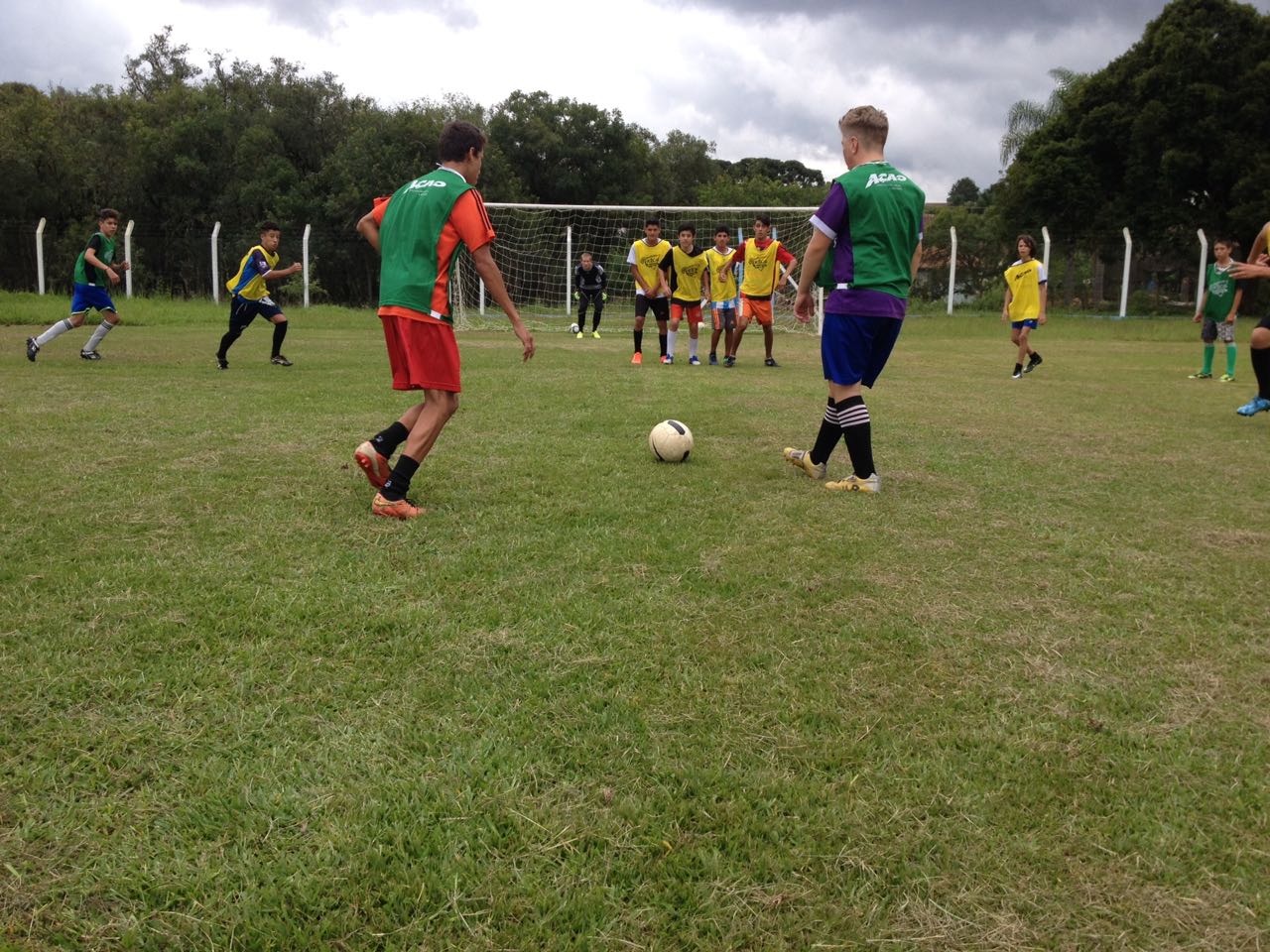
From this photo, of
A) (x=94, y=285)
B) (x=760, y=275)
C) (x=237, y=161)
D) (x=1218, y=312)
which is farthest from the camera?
(x=237, y=161)

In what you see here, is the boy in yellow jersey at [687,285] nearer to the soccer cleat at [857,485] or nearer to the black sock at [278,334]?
the black sock at [278,334]

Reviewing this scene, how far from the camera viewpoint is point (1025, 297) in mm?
13023

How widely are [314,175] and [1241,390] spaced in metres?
32.8

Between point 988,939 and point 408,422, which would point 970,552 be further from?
point 408,422

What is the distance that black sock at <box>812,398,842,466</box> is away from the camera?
5625mm

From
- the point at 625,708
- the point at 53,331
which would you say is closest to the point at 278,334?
the point at 53,331

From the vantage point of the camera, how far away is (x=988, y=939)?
1789 millimetres

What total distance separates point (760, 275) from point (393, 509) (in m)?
9.99

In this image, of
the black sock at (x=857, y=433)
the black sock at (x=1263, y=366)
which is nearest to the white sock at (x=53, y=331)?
the black sock at (x=857, y=433)

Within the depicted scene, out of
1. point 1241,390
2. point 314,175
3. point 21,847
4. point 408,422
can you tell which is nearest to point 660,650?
point 21,847

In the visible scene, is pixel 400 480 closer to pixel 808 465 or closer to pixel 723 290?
pixel 808 465

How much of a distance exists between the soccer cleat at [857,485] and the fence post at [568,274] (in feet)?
65.9

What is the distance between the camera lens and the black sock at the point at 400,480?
465cm

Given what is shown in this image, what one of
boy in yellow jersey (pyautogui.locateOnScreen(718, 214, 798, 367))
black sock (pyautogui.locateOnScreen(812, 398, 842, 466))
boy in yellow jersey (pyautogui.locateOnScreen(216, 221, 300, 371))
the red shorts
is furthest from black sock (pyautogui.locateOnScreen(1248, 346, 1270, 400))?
boy in yellow jersey (pyautogui.locateOnScreen(216, 221, 300, 371))
